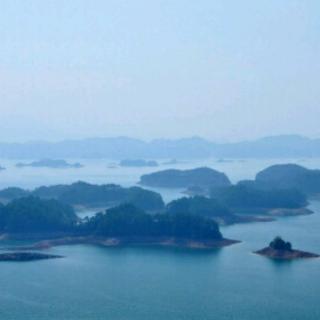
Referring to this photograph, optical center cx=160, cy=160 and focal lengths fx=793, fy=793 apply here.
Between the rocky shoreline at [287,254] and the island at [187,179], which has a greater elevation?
the island at [187,179]

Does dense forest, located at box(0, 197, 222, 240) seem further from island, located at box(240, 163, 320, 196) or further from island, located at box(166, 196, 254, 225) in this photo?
island, located at box(240, 163, 320, 196)

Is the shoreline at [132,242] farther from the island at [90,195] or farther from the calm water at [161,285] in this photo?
the island at [90,195]

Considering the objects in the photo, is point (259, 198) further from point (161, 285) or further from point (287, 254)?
point (161, 285)

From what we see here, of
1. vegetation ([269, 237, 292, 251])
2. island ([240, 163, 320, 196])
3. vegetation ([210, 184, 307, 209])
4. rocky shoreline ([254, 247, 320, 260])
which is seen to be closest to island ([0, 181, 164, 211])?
vegetation ([210, 184, 307, 209])

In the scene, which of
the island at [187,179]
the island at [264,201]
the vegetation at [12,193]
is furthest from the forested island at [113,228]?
the island at [187,179]

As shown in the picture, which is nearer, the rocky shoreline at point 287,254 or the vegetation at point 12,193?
the rocky shoreline at point 287,254

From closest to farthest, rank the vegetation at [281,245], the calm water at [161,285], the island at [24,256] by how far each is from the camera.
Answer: the calm water at [161,285]
the island at [24,256]
the vegetation at [281,245]
